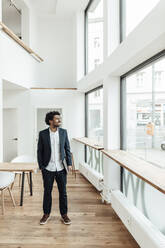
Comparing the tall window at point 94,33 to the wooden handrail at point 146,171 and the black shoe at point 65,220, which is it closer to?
the wooden handrail at point 146,171

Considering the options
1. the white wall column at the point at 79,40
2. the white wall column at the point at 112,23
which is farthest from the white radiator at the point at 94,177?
the white wall column at the point at 79,40

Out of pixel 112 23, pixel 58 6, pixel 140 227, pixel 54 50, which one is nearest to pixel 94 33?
pixel 58 6

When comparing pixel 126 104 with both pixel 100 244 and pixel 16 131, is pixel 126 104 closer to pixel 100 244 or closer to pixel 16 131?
pixel 100 244

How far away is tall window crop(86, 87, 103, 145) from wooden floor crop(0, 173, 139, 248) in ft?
5.16

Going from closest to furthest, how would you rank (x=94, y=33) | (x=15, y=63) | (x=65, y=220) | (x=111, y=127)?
1. (x=65, y=220)
2. (x=111, y=127)
3. (x=15, y=63)
4. (x=94, y=33)

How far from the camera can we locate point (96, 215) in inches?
138

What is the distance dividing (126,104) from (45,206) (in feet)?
6.67

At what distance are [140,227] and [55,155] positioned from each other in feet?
4.65

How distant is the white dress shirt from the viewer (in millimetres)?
3184

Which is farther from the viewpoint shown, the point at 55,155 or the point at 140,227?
the point at 55,155

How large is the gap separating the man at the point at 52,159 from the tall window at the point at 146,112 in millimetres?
1064

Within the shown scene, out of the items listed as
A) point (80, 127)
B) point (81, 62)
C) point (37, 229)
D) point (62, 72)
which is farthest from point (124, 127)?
point (62, 72)

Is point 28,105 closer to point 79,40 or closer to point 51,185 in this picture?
point 79,40

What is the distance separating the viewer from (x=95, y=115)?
576cm
